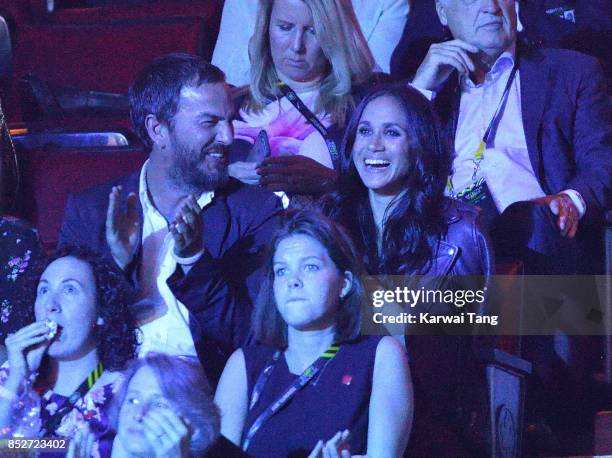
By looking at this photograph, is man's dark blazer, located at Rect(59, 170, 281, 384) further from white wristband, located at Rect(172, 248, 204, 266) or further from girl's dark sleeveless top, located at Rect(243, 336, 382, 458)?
girl's dark sleeveless top, located at Rect(243, 336, 382, 458)

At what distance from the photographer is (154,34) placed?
2.63 m

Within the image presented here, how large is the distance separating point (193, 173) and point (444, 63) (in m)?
0.61

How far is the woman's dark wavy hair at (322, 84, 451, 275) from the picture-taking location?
2.16 metres

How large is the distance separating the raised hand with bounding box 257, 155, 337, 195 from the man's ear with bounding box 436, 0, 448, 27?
431mm

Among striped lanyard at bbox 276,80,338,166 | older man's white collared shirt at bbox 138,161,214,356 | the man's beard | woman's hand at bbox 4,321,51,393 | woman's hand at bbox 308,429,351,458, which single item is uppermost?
striped lanyard at bbox 276,80,338,166

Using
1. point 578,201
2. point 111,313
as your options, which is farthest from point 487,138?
point 111,313

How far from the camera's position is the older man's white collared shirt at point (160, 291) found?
2199mm

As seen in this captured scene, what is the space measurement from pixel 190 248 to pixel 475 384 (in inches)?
25.9

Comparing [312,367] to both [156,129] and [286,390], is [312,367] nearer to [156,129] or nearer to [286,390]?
[286,390]

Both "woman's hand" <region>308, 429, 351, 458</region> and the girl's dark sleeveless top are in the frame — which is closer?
"woman's hand" <region>308, 429, 351, 458</region>

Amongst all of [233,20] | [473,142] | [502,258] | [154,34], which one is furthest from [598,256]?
[154,34]

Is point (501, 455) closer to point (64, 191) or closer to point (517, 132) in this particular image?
point (517, 132)

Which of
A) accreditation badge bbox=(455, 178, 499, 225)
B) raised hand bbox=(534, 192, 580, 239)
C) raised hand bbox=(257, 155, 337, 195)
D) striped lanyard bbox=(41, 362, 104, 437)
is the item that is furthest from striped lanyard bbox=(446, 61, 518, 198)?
striped lanyard bbox=(41, 362, 104, 437)

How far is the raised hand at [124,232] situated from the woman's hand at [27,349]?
21 cm
